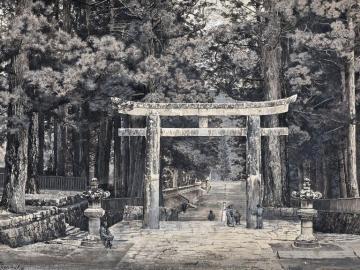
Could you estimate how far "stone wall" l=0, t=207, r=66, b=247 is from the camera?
48.6 ft

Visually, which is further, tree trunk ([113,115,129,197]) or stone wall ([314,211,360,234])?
tree trunk ([113,115,129,197])

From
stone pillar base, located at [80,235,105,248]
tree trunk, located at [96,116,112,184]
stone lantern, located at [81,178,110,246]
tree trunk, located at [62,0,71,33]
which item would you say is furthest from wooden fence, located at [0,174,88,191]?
stone pillar base, located at [80,235,105,248]

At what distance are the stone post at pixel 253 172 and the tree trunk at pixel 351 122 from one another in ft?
18.0

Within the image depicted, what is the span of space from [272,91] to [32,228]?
12.0 metres

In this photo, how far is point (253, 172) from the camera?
66.9 ft

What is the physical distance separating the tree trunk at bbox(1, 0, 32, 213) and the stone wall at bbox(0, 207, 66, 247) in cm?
110

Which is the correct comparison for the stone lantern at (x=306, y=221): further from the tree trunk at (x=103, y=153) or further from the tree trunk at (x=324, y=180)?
the tree trunk at (x=324, y=180)

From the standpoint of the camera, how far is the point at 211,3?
91.8ft

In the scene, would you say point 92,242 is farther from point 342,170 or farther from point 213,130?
point 342,170

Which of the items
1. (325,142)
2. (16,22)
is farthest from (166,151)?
(16,22)

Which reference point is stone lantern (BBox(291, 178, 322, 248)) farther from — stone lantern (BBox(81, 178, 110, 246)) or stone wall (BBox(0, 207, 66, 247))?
stone wall (BBox(0, 207, 66, 247))

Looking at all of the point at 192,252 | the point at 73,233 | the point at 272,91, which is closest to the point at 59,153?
the point at 272,91

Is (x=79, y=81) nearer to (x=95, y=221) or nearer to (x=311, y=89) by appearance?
(x=95, y=221)

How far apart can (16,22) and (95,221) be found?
22.1 feet
